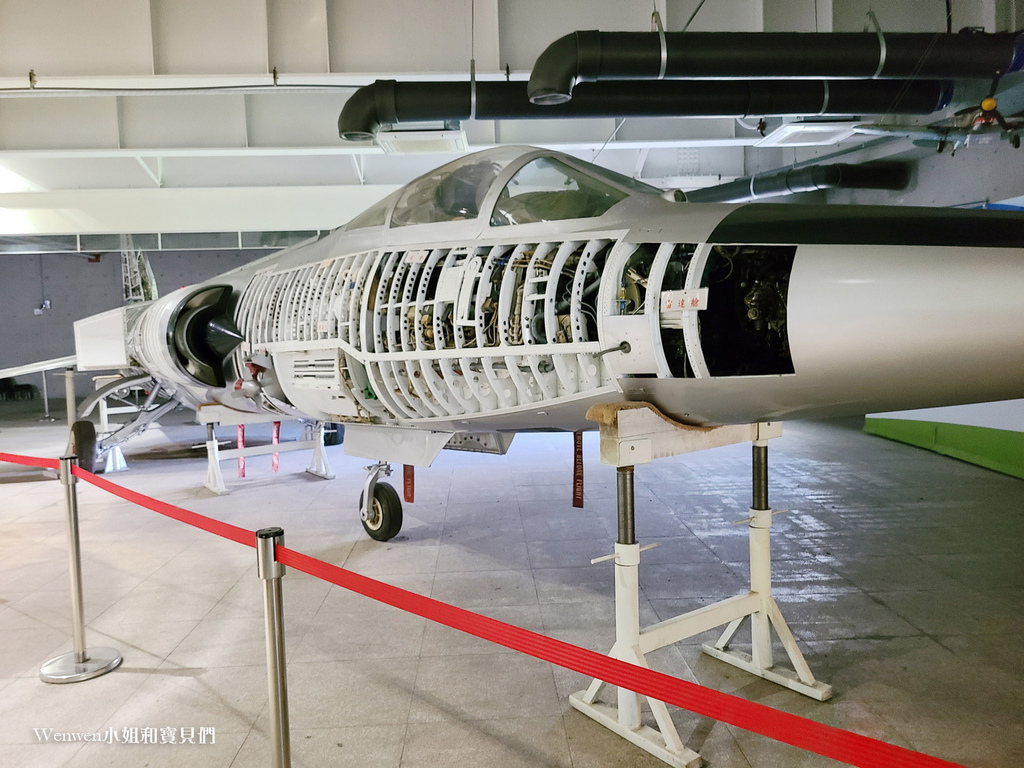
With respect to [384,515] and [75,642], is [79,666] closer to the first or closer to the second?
[75,642]

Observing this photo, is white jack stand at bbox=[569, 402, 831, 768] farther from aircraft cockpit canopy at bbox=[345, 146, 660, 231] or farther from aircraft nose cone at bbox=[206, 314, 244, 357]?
aircraft nose cone at bbox=[206, 314, 244, 357]

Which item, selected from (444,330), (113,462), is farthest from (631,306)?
(113,462)

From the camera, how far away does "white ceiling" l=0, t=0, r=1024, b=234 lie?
321 inches

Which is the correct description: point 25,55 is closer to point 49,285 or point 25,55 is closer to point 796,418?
point 796,418

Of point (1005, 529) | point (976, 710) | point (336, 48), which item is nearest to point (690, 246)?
point (976, 710)

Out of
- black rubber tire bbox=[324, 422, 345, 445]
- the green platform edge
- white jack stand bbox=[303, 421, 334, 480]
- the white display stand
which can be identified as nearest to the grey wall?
black rubber tire bbox=[324, 422, 345, 445]

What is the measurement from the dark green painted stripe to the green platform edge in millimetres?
7171

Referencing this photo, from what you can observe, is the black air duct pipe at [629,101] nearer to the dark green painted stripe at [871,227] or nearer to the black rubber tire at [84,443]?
the black rubber tire at [84,443]

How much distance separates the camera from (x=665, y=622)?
A: 3.36 m

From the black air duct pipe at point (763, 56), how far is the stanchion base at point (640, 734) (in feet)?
17.8

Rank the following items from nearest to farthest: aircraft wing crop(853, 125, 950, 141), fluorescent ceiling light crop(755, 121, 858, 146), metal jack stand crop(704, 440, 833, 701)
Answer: metal jack stand crop(704, 440, 833, 701), aircraft wing crop(853, 125, 950, 141), fluorescent ceiling light crop(755, 121, 858, 146)

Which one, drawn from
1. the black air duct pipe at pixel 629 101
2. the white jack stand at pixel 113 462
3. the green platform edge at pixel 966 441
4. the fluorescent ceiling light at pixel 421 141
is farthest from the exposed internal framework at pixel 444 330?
the green platform edge at pixel 966 441

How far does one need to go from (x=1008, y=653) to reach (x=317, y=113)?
37.0 feet

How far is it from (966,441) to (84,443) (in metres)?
12.1
